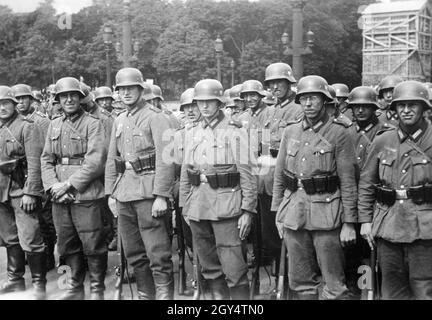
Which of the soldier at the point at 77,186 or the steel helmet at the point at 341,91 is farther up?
the steel helmet at the point at 341,91

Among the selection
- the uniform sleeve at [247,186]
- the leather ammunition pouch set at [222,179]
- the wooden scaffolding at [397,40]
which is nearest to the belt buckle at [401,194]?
the uniform sleeve at [247,186]

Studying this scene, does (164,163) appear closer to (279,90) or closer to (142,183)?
(142,183)

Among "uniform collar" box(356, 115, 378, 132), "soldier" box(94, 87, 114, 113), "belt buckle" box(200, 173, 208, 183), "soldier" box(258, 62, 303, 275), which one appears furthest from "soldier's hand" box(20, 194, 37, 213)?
"uniform collar" box(356, 115, 378, 132)

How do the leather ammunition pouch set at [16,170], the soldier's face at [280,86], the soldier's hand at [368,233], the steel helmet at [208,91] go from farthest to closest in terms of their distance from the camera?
the soldier's face at [280,86], the leather ammunition pouch set at [16,170], the steel helmet at [208,91], the soldier's hand at [368,233]

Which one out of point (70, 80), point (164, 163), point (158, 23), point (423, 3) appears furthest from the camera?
point (423, 3)

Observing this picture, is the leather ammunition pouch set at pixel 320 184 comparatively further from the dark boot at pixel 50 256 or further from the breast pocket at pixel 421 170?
the dark boot at pixel 50 256

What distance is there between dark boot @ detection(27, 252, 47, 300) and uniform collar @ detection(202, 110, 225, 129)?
2694 mm

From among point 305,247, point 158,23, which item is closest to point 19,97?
point 305,247

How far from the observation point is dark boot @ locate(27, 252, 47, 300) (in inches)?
246

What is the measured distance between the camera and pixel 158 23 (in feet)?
74.6

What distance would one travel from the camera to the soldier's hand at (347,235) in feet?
15.5

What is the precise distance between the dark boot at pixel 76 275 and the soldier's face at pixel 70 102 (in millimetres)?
1696

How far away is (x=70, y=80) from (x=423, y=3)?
151 ft

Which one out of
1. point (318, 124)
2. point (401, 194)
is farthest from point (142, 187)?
point (401, 194)
